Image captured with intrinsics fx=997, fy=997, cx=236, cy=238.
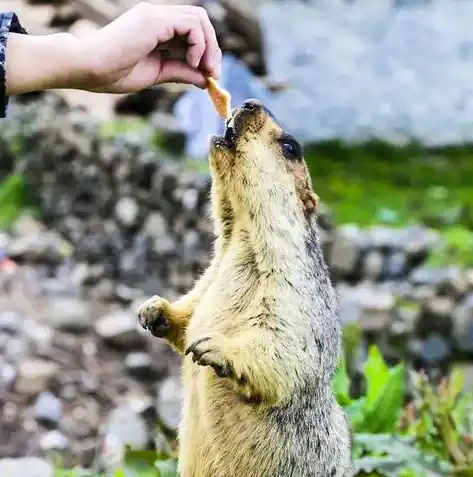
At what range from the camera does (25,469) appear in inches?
114

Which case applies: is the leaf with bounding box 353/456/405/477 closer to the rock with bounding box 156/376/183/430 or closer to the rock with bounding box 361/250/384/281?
the rock with bounding box 156/376/183/430

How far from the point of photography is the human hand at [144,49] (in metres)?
1.95

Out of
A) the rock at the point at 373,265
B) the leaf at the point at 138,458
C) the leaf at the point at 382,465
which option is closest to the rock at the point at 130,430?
the leaf at the point at 138,458

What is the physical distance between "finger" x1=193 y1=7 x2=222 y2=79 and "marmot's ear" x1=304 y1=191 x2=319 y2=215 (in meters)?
0.34

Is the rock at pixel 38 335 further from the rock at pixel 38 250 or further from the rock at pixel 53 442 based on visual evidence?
the rock at pixel 38 250

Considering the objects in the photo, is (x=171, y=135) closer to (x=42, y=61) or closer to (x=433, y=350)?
(x=433, y=350)

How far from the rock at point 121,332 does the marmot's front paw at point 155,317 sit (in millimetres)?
2680


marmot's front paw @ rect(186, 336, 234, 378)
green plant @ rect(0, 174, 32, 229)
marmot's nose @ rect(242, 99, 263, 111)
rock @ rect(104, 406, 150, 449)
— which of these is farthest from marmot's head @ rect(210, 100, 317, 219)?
green plant @ rect(0, 174, 32, 229)

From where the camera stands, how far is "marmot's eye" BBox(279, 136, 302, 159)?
6.33 feet

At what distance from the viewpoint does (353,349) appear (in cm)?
366

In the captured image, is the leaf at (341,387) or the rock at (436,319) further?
the rock at (436,319)

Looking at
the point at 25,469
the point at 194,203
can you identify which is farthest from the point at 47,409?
the point at 194,203

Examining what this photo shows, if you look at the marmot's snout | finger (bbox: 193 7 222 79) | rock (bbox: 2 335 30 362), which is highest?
finger (bbox: 193 7 222 79)

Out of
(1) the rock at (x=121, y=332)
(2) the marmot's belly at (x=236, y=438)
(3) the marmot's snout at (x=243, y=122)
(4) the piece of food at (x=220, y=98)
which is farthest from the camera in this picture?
(1) the rock at (x=121, y=332)
